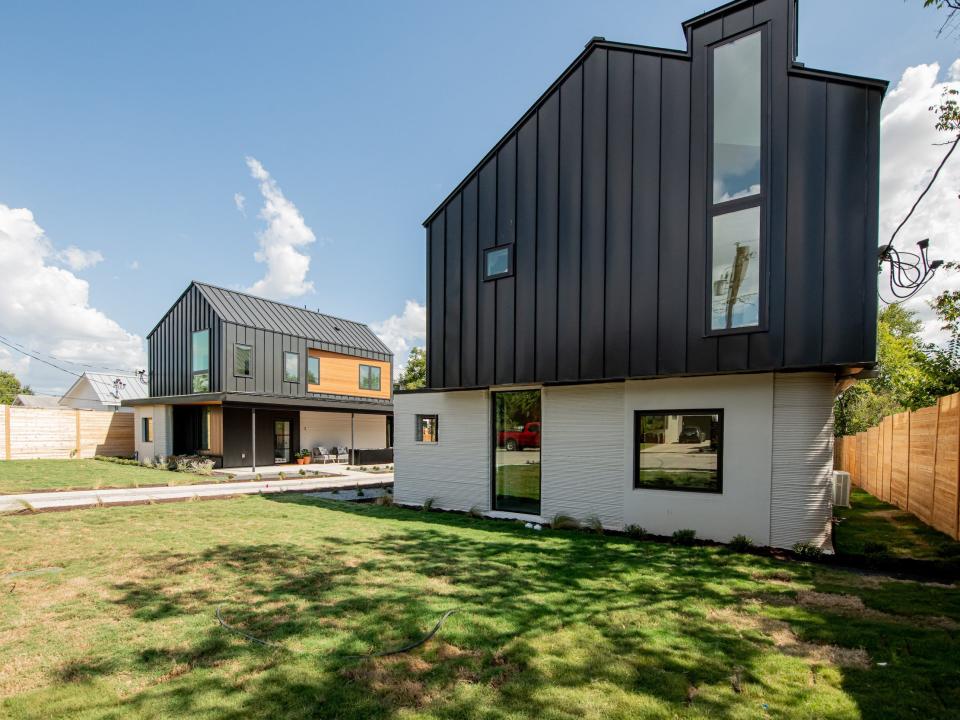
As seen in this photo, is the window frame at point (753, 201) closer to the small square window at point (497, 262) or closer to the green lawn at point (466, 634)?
the green lawn at point (466, 634)

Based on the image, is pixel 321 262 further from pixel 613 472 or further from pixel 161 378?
pixel 613 472

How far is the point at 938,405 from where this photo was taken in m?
8.41

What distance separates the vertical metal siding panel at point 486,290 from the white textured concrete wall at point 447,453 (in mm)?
784

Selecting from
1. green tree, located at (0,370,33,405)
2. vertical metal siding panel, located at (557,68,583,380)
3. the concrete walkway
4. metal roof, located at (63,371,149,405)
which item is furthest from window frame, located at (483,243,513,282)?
green tree, located at (0,370,33,405)

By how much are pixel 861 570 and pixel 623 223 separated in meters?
6.13

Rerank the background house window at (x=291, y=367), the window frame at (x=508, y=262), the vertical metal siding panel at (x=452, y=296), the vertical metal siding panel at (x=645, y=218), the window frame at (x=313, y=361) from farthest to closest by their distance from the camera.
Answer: the window frame at (x=313, y=361), the background house window at (x=291, y=367), the vertical metal siding panel at (x=452, y=296), the window frame at (x=508, y=262), the vertical metal siding panel at (x=645, y=218)

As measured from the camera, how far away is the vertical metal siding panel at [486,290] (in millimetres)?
10109

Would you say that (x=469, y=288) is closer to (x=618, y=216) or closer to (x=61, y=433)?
(x=618, y=216)

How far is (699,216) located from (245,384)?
1980 cm

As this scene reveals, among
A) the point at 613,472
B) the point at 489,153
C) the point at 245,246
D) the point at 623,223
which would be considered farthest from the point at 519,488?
the point at 245,246

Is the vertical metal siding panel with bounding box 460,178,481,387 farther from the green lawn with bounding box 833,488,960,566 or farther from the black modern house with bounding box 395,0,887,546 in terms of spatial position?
the green lawn with bounding box 833,488,960,566

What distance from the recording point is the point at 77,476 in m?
16.2

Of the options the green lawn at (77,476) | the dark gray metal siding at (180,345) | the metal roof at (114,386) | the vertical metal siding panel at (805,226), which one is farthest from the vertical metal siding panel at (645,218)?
the metal roof at (114,386)

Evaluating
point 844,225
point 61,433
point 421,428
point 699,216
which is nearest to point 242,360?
point 61,433
